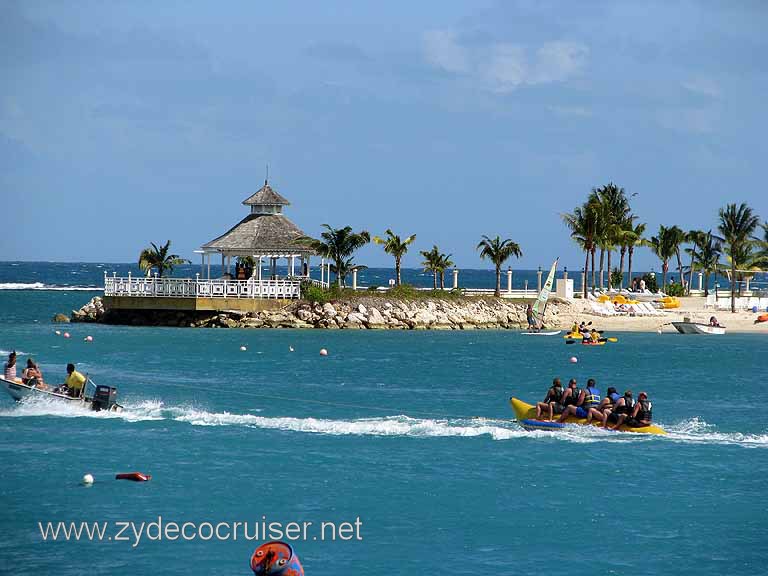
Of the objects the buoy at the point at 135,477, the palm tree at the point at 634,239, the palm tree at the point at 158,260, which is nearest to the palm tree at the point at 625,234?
the palm tree at the point at 634,239

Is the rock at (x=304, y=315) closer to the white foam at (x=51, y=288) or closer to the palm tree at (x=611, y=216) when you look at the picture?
the palm tree at (x=611, y=216)

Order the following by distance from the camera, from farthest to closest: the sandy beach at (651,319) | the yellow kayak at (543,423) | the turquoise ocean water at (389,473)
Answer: the sandy beach at (651,319)
the yellow kayak at (543,423)
the turquoise ocean water at (389,473)

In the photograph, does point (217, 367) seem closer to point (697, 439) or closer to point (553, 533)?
point (697, 439)

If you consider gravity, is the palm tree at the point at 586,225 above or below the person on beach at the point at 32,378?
above

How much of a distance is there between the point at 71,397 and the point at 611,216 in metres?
58.3

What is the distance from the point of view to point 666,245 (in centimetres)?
9219

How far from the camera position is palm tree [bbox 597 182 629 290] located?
3184 inches

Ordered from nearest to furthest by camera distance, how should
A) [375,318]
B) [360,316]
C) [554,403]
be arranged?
1. [554,403]
2. [360,316]
3. [375,318]

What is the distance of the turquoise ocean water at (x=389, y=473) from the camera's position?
2028 cm

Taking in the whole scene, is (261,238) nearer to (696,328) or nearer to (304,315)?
(304,315)

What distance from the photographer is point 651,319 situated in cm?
7212

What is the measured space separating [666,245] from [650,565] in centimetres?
7490

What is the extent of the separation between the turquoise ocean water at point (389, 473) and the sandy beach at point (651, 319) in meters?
24.1

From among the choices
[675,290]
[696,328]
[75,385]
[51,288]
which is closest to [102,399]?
[75,385]
